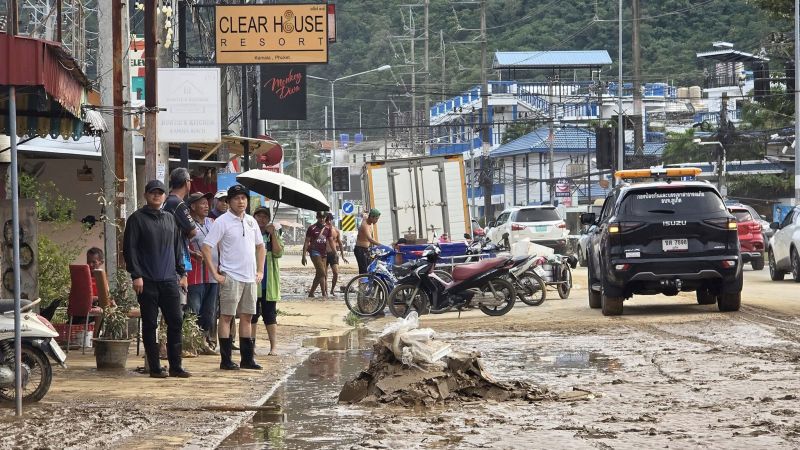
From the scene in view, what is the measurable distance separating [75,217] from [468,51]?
6330 cm

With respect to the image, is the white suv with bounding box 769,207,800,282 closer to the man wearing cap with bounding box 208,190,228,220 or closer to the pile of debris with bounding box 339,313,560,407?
the man wearing cap with bounding box 208,190,228,220

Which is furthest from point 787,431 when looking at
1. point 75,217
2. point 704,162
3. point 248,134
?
point 704,162

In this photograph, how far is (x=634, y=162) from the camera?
5675cm

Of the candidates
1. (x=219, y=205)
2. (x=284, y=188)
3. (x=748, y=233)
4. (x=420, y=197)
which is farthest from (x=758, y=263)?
(x=219, y=205)

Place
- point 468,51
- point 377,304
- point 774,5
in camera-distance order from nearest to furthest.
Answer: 1. point 377,304
2. point 774,5
3. point 468,51

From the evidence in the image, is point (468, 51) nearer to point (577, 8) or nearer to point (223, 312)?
point (577, 8)

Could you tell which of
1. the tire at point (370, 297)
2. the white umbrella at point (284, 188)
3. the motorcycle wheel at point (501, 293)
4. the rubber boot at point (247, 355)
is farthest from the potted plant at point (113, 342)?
the tire at point (370, 297)

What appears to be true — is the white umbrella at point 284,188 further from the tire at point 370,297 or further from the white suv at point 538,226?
the white suv at point 538,226

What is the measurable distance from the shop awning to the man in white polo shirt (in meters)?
1.65

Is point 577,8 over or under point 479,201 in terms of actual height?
over

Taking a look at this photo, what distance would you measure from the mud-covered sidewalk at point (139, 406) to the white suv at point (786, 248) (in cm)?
1586

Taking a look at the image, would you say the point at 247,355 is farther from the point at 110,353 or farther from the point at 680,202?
the point at 680,202

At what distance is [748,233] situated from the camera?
34188mm

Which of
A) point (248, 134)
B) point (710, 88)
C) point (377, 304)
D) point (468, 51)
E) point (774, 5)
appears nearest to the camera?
point (377, 304)
